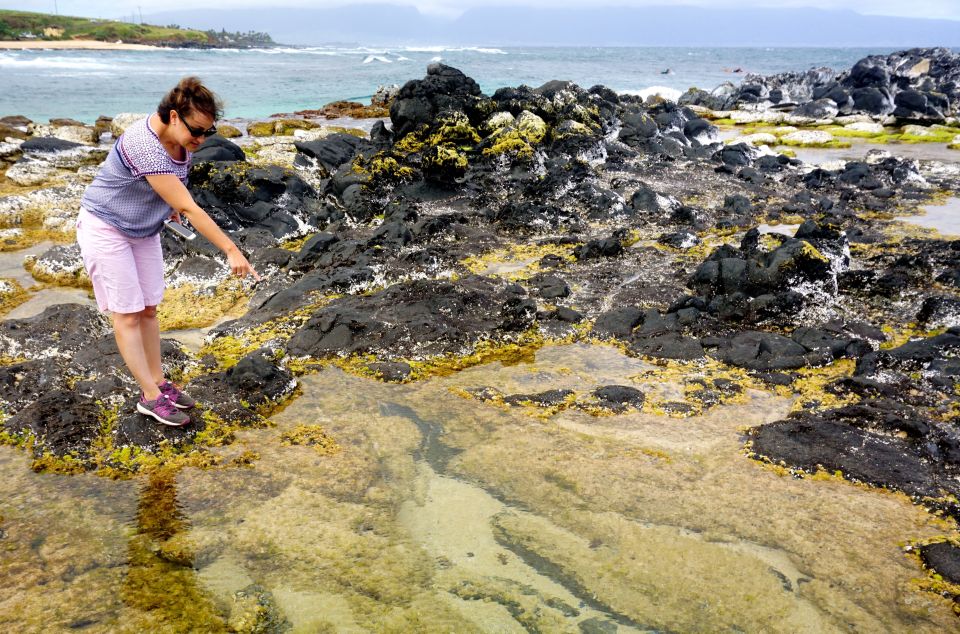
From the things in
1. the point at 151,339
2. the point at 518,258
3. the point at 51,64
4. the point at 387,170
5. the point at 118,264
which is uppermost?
the point at 51,64

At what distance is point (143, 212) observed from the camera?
12.4 ft

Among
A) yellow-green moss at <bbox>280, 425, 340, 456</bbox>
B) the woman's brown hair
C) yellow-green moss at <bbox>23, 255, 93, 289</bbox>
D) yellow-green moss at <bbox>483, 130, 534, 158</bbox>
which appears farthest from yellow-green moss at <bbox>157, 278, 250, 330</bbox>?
yellow-green moss at <bbox>483, 130, 534, 158</bbox>

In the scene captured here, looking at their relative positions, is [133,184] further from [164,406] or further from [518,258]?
[518,258]

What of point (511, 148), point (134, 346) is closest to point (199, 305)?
point (134, 346)

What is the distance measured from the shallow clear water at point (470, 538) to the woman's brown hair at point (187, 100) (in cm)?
226

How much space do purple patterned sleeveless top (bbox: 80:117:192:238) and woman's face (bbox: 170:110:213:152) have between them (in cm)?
12

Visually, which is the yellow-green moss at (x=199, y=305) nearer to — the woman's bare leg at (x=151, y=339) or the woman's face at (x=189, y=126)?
the woman's bare leg at (x=151, y=339)

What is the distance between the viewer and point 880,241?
965cm

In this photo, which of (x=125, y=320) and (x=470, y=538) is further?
(x=125, y=320)

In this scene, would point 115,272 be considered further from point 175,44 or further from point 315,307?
point 175,44

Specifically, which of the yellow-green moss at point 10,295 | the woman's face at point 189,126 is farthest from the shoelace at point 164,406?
the yellow-green moss at point 10,295

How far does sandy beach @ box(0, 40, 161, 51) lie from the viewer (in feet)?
280

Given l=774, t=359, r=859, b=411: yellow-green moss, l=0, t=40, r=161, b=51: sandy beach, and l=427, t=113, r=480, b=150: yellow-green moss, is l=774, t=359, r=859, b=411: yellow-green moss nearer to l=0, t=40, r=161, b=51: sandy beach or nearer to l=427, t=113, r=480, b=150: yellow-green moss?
l=427, t=113, r=480, b=150: yellow-green moss

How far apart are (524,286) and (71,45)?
11216 centimetres
